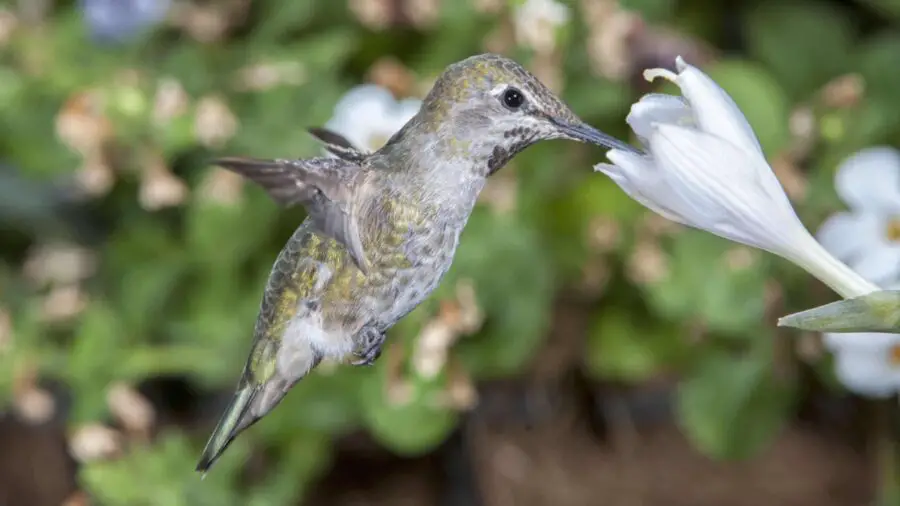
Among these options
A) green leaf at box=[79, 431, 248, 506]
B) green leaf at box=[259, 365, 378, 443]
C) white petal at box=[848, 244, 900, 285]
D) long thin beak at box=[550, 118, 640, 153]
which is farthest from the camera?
green leaf at box=[259, 365, 378, 443]

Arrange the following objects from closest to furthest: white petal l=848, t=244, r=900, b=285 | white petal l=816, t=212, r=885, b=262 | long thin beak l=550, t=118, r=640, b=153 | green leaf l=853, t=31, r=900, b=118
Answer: long thin beak l=550, t=118, r=640, b=153 < white petal l=848, t=244, r=900, b=285 < white petal l=816, t=212, r=885, b=262 < green leaf l=853, t=31, r=900, b=118

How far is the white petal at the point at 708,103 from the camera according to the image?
1.04 feet

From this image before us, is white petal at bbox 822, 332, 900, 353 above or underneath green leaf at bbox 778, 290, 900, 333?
underneath

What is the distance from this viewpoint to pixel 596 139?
0.26 meters

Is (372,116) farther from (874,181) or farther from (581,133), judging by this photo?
(581,133)

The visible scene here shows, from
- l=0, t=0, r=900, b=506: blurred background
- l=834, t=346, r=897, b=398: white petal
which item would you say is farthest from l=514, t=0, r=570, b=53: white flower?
l=834, t=346, r=897, b=398: white petal

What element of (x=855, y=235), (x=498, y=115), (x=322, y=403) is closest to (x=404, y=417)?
(x=322, y=403)

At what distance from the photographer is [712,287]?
1.12 m

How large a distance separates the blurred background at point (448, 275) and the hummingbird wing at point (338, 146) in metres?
0.48

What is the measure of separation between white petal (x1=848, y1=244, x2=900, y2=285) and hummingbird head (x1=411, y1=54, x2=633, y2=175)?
572 millimetres

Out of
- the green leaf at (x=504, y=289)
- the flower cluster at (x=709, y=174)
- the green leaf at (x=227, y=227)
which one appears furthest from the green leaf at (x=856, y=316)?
the green leaf at (x=227, y=227)

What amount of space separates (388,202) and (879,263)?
0.66 metres

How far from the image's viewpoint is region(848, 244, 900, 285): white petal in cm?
80

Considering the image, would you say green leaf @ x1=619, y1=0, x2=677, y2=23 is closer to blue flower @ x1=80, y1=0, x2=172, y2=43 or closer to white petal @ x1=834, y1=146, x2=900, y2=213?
white petal @ x1=834, y1=146, x2=900, y2=213
